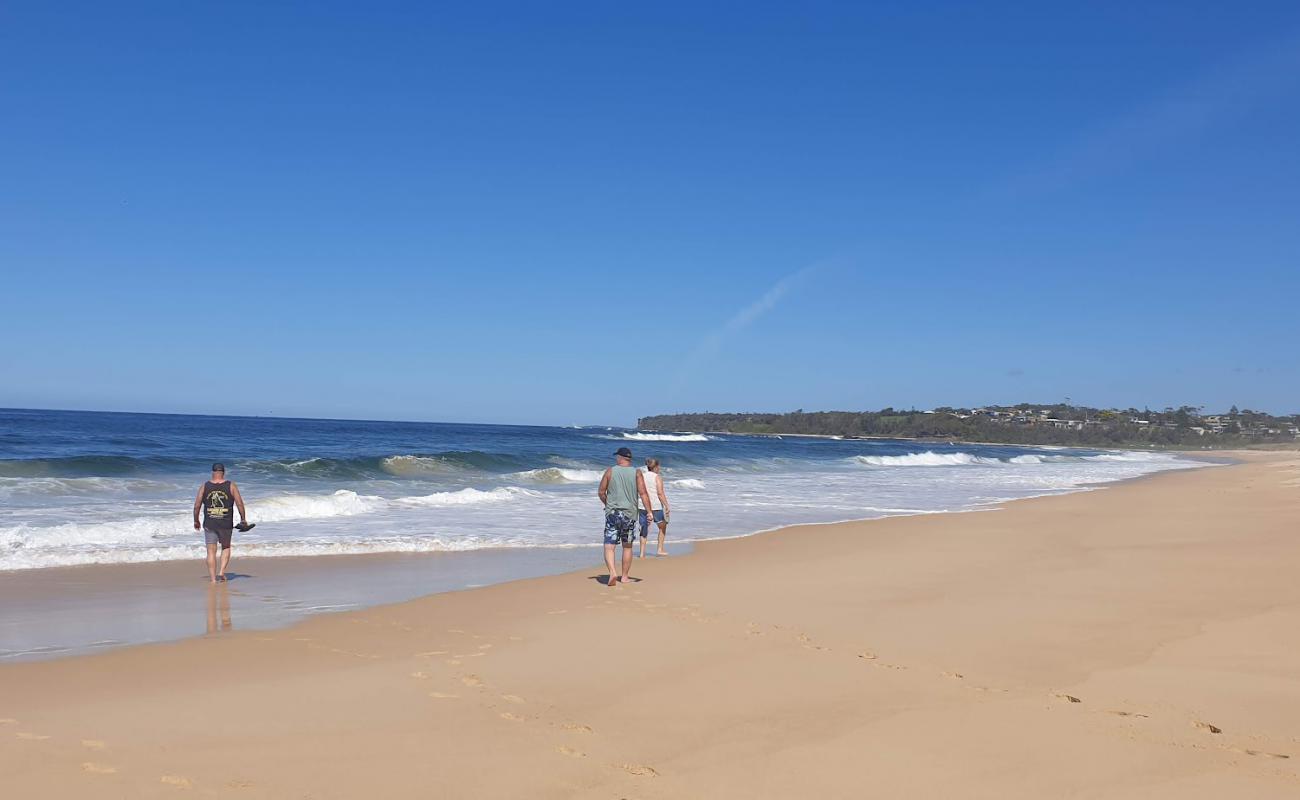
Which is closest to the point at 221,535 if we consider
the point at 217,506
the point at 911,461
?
the point at 217,506

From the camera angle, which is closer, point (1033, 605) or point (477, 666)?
point (477, 666)

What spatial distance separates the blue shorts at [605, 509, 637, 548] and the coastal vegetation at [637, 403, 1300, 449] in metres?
121

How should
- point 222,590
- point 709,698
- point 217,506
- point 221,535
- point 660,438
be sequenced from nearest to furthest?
point 709,698
point 222,590
point 221,535
point 217,506
point 660,438

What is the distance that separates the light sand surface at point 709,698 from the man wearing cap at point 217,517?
2.96 m

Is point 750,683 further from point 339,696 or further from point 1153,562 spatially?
point 1153,562

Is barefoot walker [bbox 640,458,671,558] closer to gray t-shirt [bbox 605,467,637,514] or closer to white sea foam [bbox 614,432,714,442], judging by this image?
gray t-shirt [bbox 605,467,637,514]

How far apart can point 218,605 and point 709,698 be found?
5.83m

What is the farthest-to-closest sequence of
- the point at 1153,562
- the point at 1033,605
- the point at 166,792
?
the point at 1153,562 < the point at 1033,605 < the point at 166,792

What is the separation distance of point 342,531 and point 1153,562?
1252 cm

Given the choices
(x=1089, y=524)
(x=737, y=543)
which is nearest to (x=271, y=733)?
(x=737, y=543)

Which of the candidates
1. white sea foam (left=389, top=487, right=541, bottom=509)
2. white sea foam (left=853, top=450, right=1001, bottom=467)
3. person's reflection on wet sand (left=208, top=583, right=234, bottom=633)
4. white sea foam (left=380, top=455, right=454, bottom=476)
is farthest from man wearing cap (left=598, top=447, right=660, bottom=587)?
white sea foam (left=853, top=450, right=1001, bottom=467)

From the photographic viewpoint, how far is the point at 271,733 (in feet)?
16.0

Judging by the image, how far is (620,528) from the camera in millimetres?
10758

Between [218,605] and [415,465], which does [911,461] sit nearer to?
[415,465]
